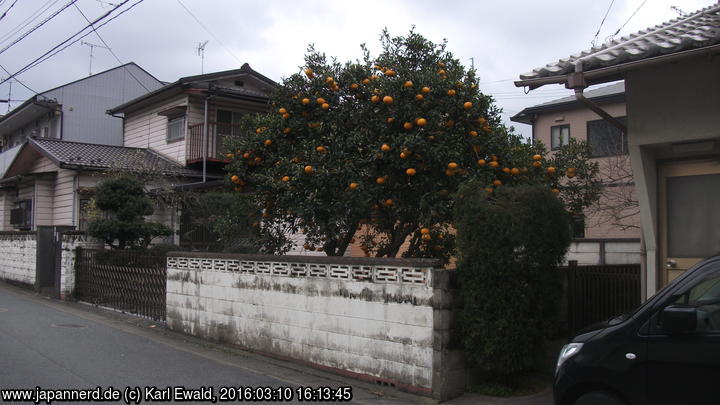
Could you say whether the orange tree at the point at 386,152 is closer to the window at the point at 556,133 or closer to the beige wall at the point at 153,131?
the window at the point at 556,133

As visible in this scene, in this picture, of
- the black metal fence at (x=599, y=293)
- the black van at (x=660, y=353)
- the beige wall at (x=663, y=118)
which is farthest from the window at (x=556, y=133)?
the black van at (x=660, y=353)

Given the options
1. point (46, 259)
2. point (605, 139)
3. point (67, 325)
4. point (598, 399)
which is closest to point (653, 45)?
point (598, 399)

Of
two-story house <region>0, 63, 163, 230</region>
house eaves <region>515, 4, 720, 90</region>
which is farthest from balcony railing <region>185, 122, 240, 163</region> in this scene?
house eaves <region>515, 4, 720, 90</region>

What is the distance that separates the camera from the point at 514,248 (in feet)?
21.3

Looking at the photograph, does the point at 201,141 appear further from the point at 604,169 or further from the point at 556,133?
the point at 604,169

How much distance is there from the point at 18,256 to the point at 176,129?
253 inches

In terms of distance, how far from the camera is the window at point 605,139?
17.1m

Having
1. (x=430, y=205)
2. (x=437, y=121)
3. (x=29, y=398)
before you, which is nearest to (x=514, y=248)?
(x=430, y=205)

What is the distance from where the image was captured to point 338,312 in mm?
7840

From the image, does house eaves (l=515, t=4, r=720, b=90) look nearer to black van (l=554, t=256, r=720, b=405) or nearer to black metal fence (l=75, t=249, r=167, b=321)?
black van (l=554, t=256, r=720, b=405)

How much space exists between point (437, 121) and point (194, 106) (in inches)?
573

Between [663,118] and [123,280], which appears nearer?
[663,118]

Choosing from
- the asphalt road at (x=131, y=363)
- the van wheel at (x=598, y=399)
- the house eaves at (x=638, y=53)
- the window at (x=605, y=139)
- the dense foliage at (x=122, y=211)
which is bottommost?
the asphalt road at (x=131, y=363)

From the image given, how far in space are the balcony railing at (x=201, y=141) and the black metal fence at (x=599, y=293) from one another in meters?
14.4
